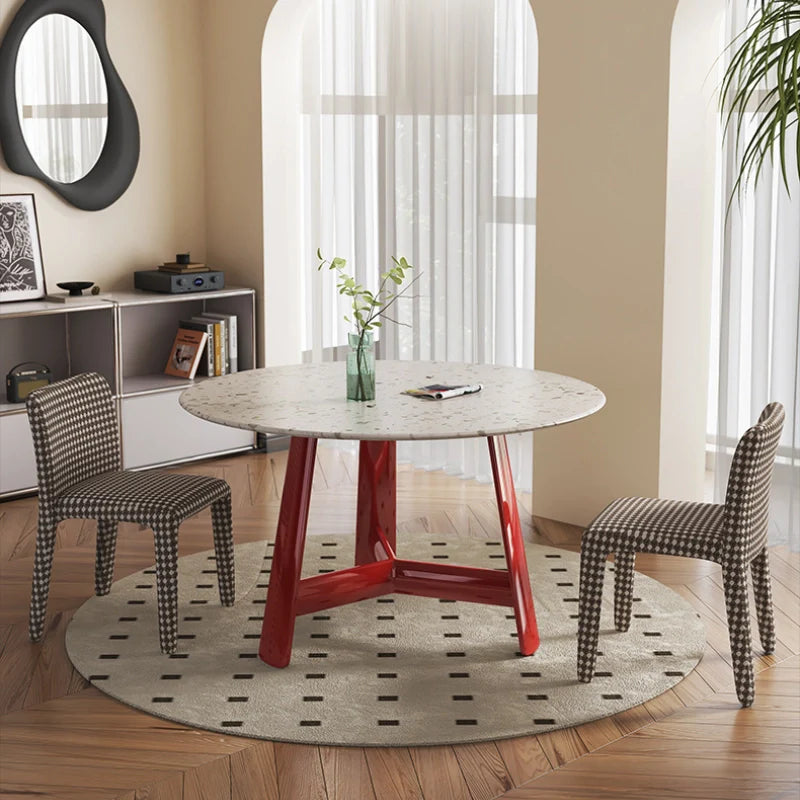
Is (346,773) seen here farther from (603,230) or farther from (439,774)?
(603,230)

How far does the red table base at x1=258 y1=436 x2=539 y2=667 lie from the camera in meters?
3.71

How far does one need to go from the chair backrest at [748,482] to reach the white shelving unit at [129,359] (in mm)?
3179

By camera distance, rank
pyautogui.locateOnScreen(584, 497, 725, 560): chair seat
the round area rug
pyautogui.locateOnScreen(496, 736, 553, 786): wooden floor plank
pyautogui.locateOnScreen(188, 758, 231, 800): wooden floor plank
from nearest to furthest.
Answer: pyautogui.locateOnScreen(188, 758, 231, 800): wooden floor plank → pyautogui.locateOnScreen(496, 736, 553, 786): wooden floor plank → the round area rug → pyautogui.locateOnScreen(584, 497, 725, 560): chair seat

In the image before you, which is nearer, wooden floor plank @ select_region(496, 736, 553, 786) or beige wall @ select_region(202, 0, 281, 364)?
wooden floor plank @ select_region(496, 736, 553, 786)

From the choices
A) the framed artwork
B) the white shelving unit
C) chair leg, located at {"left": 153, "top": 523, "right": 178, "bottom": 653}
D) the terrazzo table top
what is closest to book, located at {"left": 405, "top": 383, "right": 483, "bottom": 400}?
the terrazzo table top

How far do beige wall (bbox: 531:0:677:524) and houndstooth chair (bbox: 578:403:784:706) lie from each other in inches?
44.8

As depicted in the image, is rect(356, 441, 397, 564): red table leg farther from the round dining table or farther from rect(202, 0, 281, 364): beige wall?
rect(202, 0, 281, 364): beige wall

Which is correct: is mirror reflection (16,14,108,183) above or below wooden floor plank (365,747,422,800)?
→ above

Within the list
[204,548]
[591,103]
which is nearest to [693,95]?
[591,103]

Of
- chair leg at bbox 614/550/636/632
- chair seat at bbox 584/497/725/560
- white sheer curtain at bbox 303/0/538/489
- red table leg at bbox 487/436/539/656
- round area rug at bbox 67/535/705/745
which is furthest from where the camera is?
white sheer curtain at bbox 303/0/538/489

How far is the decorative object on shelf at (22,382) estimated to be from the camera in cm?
555

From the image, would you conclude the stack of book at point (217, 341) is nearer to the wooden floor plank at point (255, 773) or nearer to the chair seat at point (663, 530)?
the chair seat at point (663, 530)

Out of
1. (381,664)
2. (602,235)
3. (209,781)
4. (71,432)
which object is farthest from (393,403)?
(602,235)

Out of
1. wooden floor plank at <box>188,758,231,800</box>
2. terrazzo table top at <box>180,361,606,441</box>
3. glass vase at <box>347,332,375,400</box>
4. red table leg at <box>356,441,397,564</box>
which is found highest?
glass vase at <box>347,332,375,400</box>
